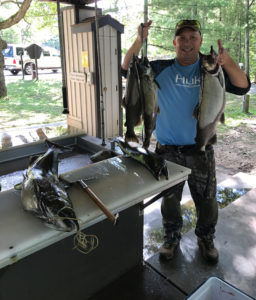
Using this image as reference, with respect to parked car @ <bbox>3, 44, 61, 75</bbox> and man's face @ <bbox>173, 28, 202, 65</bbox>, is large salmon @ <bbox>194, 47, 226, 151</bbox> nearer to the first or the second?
man's face @ <bbox>173, 28, 202, 65</bbox>

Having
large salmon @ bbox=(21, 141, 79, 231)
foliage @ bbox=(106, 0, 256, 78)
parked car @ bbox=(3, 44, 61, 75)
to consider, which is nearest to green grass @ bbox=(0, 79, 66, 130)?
parked car @ bbox=(3, 44, 61, 75)

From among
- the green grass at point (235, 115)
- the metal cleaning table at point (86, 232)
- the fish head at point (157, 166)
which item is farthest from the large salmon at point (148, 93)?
the green grass at point (235, 115)

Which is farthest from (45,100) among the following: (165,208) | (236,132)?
(165,208)

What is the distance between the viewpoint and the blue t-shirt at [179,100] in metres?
2.38

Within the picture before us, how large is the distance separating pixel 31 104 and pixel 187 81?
997 cm

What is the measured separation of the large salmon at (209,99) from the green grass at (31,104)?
679 centimetres

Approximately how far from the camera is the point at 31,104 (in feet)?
36.9

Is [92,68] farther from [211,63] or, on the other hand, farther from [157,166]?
[157,166]

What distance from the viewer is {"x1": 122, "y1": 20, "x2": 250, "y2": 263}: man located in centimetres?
231

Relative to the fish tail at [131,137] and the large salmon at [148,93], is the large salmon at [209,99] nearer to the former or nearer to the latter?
the large salmon at [148,93]

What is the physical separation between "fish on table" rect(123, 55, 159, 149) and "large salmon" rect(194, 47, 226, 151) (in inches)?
14.5

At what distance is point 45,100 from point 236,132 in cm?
805

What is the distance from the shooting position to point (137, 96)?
1954 millimetres

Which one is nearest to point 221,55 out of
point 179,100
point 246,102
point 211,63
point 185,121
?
point 211,63
